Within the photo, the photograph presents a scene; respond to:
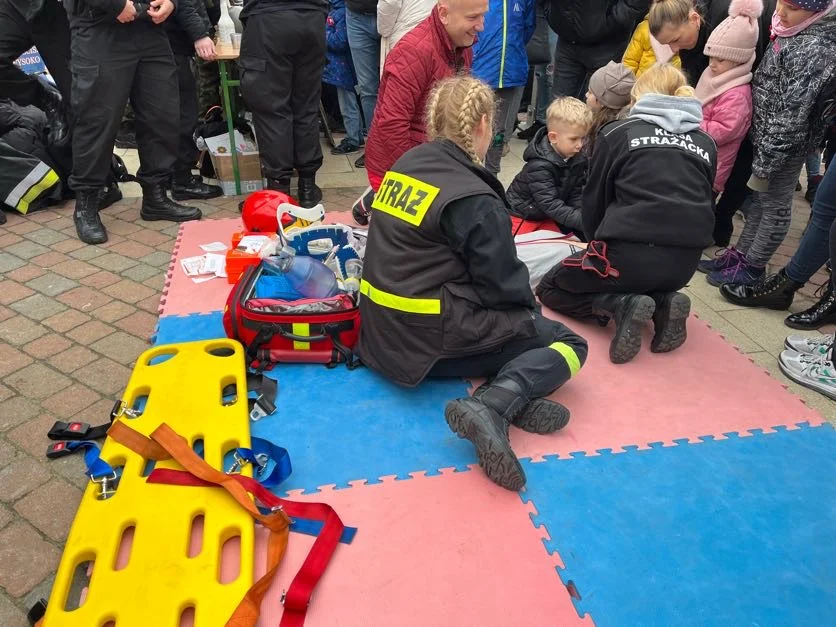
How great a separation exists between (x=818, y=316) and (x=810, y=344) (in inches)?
14.1

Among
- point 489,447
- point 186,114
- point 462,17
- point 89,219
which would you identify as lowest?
point 89,219

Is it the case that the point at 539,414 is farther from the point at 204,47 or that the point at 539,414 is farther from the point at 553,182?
the point at 204,47

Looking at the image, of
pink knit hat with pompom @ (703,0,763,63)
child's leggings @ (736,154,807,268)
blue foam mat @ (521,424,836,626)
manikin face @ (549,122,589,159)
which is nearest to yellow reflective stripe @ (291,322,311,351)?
blue foam mat @ (521,424,836,626)

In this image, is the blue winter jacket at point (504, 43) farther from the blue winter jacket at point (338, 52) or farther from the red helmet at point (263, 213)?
the red helmet at point (263, 213)

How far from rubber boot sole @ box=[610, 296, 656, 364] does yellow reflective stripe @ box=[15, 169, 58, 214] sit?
3.96 meters

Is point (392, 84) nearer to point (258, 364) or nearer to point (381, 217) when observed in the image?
point (381, 217)

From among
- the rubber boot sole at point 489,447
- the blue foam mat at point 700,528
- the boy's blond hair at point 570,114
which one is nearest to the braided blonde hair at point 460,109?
the rubber boot sole at point 489,447

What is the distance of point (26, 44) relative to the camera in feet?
14.2

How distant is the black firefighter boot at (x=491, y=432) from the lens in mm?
2146

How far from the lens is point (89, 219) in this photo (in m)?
4.16

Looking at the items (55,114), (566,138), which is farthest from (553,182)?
(55,114)

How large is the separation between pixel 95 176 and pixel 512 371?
127 inches

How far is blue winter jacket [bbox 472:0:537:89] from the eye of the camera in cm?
460

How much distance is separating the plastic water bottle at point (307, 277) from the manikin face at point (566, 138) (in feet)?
5.53
